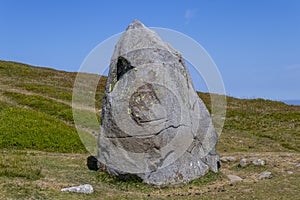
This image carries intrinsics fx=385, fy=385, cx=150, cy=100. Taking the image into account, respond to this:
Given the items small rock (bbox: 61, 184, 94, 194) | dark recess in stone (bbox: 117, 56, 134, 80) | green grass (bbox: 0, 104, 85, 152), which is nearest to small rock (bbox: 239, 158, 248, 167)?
dark recess in stone (bbox: 117, 56, 134, 80)

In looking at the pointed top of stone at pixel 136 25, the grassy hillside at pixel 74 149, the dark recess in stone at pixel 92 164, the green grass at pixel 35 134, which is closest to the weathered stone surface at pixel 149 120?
the grassy hillside at pixel 74 149

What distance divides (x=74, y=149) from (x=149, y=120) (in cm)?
986

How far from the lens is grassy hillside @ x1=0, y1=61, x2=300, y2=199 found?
45.0ft

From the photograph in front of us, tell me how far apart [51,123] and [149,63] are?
14147mm

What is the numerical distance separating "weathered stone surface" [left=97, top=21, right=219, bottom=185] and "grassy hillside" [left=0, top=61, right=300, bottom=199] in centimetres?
74

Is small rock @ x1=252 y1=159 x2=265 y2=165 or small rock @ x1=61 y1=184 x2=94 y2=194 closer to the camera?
small rock @ x1=61 y1=184 x2=94 y2=194

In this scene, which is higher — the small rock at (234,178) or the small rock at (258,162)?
the small rock at (258,162)

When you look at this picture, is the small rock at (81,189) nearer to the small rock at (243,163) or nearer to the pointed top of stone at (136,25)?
the pointed top of stone at (136,25)

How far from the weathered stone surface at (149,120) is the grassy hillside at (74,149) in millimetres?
744

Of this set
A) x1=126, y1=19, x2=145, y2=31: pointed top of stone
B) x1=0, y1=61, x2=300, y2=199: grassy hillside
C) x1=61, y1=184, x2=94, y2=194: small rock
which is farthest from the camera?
x1=126, y1=19, x2=145, y2=31: pointed top of stone

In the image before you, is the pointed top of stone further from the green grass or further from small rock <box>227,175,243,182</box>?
the green grass

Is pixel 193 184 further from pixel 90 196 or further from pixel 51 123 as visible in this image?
pixel 51 123

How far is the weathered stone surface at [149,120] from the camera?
50.2 feet

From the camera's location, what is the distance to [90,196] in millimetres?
12703
